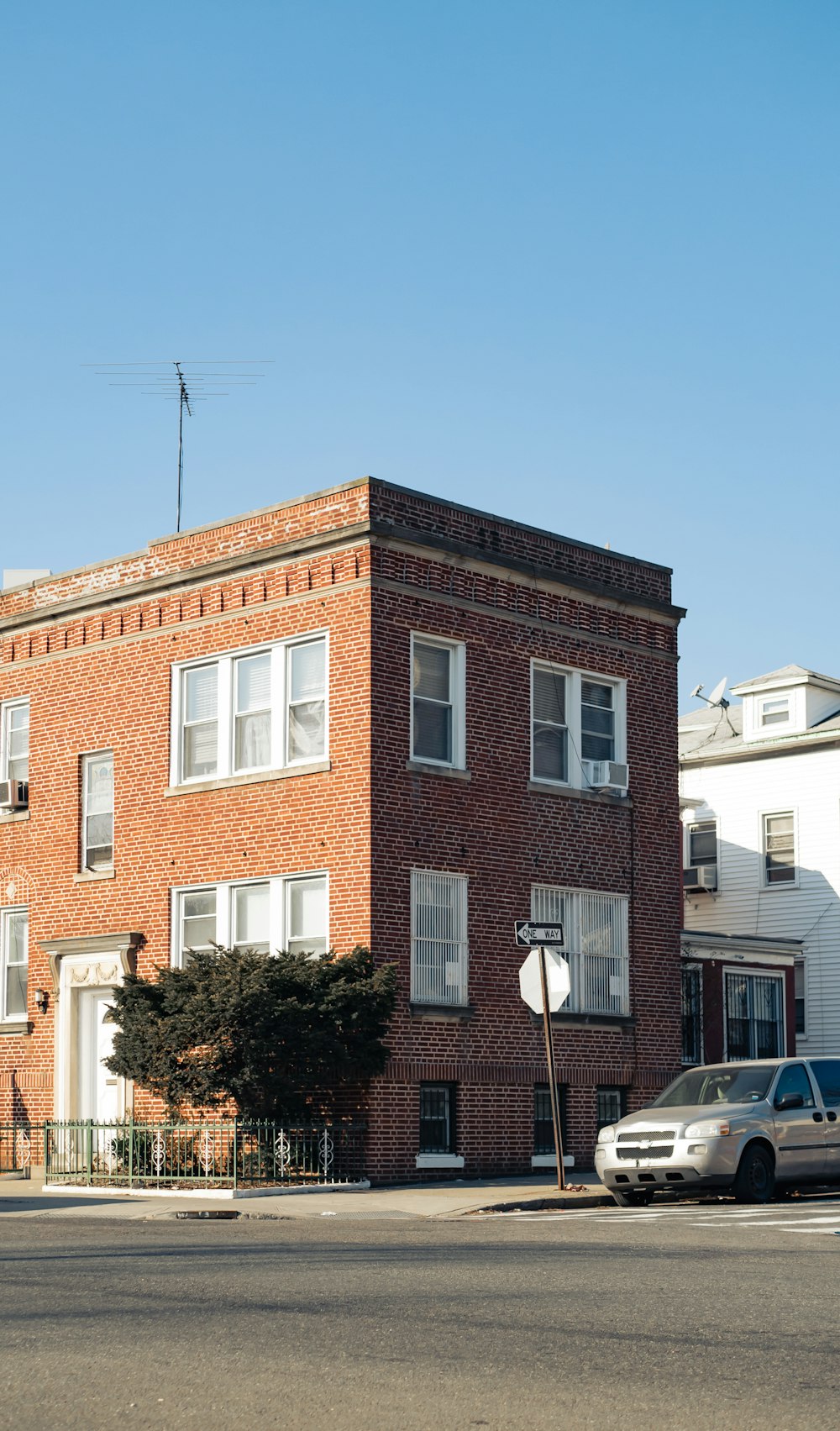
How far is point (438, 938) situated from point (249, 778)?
345 cm

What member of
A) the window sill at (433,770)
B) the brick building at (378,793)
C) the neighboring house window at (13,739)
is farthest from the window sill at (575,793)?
the neighboring house window at (13,739)

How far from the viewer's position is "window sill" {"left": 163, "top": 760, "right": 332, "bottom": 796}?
2411 centimetres

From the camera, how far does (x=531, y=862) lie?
25.6 m

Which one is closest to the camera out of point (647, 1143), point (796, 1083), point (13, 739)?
point (647, 1143)

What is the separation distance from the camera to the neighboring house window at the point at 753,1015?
31812mm

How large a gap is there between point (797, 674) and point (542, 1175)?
62.8 ft

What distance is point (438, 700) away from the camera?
24.8 metres

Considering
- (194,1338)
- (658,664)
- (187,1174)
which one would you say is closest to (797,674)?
A: (658,664)

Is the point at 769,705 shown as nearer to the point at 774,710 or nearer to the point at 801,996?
the point at 774,710

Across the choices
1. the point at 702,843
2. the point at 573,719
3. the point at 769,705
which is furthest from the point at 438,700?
the point at 702,843

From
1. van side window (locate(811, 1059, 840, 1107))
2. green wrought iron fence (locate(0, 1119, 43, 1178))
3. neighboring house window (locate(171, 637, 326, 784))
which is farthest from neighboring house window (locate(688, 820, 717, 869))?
van side window (locate(811, 1059, 840, 1107))

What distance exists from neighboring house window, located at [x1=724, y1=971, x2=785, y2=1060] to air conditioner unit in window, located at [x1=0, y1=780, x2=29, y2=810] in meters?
12.5

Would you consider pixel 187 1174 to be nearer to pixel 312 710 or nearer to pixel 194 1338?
pixel 312 710

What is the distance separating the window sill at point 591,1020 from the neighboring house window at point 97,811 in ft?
23.2
